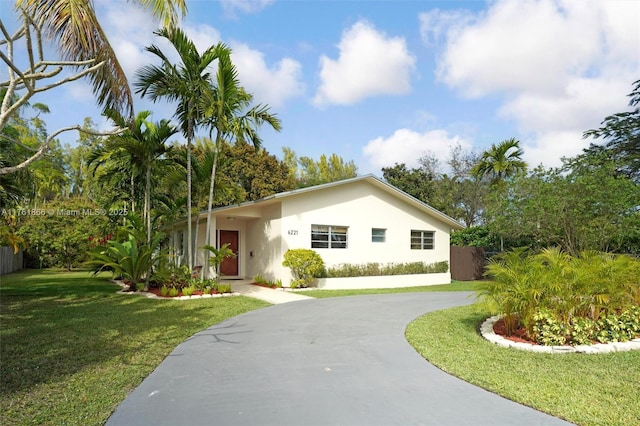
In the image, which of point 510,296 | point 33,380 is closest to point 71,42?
point 33,380

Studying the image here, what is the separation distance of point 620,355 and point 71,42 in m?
8.88

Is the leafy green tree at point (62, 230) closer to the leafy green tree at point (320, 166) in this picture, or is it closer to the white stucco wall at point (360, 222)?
the white stucco wall at point (360, 222)

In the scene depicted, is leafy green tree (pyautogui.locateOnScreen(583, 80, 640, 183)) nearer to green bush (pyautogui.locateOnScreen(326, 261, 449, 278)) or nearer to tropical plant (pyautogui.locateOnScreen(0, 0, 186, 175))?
green bush (pyautogui.locateOnScreen(326, 261, 449, 278))

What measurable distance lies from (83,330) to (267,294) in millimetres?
6651

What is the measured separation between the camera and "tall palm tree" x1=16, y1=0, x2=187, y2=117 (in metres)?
5.55

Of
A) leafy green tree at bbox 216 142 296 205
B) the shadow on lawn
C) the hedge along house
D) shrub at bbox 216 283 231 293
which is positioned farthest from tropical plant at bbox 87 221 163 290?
leafy green tree at bbox 216 142 296 205

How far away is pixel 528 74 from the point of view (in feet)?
45.5

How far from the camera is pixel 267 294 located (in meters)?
13.8

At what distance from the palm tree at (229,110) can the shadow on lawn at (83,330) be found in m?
4.73

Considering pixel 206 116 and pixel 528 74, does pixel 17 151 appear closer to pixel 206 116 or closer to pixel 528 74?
pixel 206 116

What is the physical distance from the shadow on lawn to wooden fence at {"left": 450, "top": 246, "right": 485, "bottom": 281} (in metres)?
13.6

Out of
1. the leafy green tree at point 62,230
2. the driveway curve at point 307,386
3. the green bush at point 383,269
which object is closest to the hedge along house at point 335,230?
the green bush at point 383,269

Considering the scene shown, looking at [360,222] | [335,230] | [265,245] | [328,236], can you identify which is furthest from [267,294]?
[360,222]

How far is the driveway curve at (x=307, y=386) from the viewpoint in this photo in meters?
3.88
